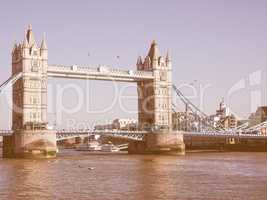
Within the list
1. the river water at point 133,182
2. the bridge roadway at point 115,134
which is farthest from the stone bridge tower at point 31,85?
the river water at point 133,182

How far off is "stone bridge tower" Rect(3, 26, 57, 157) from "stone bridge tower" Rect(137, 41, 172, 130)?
61.2ft

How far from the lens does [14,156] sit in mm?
74062

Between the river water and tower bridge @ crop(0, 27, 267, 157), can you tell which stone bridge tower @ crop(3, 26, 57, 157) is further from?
the river water

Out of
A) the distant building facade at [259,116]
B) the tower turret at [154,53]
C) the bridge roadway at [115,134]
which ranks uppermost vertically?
the tower turret at [154,53]

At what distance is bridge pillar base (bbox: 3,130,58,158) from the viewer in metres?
72.6

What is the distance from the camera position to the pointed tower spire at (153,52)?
94.4m

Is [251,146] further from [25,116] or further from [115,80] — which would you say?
[25,116]

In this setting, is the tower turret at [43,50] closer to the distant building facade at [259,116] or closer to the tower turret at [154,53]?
the tower turret at [154,53]

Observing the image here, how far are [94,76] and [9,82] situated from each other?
37.0 ft

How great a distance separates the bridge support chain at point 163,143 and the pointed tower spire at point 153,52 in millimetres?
13212

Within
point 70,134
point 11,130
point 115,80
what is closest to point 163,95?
point 115,80

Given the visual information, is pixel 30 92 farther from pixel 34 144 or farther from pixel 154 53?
pixel 154 53

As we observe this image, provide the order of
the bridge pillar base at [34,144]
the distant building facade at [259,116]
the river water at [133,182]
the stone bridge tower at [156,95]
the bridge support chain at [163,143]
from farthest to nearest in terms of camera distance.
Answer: the distant building facade at [259,116], the stone bridge tower at [156,95], the bridge support chain at [163,143], the bridge pillar base at [34,144], the river water at [133,182]

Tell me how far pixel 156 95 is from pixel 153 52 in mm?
7655
